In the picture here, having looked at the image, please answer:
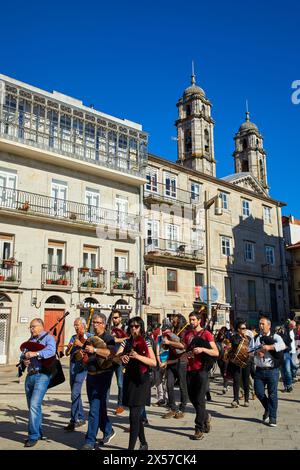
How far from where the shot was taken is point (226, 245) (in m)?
35.8

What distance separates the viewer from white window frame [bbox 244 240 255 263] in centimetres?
3744

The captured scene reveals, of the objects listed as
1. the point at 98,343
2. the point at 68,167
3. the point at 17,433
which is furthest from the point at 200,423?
the point at 68,167

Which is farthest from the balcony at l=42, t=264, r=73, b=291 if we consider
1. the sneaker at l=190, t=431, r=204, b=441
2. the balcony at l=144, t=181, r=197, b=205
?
the sneaker at l=190, t=431, r=204, b=441

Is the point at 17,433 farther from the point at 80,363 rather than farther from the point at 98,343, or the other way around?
the point at 98,343

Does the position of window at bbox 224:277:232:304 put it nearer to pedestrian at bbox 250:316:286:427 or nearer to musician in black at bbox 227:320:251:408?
musician in black at bbox 227:320:251:408

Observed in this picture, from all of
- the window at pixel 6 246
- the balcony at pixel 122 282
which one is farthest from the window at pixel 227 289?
the window at pixel 6 246

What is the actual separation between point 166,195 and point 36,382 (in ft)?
85.1

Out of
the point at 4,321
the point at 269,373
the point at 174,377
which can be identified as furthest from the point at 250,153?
the point at 269,373

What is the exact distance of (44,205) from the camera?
80.9 ft

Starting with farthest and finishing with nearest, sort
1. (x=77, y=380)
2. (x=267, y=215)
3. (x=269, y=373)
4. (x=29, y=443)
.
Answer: (x=267, y=215) < (x=269, y=373) < (x=77, y=380) < (x=29, y=443)

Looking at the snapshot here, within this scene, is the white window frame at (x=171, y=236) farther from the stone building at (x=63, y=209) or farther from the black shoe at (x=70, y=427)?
the black shoe at (x=70, y=427)

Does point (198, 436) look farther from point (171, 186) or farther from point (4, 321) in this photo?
point (171, 186)

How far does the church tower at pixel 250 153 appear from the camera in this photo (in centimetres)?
6091

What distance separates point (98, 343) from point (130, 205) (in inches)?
898
